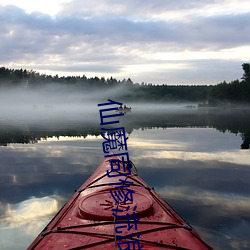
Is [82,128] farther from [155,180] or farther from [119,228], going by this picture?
[119,228]

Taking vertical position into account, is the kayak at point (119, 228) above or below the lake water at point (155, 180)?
above

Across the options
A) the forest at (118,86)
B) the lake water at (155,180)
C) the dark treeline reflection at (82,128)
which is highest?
the forest at (118,86)

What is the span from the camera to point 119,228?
4777 millimetres

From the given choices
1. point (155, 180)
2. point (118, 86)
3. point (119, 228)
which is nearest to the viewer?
point (119, 228)

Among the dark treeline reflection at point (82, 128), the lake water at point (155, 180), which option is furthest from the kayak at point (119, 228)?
the dark treeline reflection at point (82, 128)

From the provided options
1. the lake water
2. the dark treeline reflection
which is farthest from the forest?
the lake water

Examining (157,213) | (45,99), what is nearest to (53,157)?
(157,213)

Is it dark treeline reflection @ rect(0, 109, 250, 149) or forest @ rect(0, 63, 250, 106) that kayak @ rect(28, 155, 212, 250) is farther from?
forest @ rect(0, 63, 250, 106)

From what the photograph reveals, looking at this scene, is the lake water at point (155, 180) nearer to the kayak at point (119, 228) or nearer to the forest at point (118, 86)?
the kayak at point (119, 228)

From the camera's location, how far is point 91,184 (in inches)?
306

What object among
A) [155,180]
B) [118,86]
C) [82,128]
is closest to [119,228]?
[155,180]

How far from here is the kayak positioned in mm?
4371

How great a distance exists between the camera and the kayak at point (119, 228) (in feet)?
14.3

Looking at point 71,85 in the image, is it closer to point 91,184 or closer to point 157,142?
point 157,142
